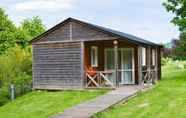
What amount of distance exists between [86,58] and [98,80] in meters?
2.10

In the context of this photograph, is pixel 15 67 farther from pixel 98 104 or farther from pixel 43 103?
pixel 98 104

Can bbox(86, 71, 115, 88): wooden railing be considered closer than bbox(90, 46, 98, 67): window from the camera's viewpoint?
Yes

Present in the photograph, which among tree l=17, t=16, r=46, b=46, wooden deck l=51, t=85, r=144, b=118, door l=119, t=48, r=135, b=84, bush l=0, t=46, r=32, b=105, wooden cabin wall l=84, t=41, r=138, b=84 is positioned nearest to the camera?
wooden deck l=51, t=85, r=144, b=118

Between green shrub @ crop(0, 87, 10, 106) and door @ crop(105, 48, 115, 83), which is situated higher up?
door @ crop(105, 48, 115, 83)

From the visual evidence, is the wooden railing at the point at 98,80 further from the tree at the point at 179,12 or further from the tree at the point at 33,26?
the tree at the point at 33,26

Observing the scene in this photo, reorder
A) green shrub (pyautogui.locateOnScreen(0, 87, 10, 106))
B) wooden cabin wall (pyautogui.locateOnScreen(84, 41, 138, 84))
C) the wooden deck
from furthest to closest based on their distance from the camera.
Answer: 1. wooden cabin wall (pyautogui.locateOnScreen(84, 41, 138, 84))
2. green shrub (pyautogui.locateOnScreen(0, 87, 10, 106))
3. the wooden deck

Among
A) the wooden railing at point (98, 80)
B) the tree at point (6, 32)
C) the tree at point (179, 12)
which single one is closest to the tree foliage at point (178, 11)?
the tree at point (179, 12)

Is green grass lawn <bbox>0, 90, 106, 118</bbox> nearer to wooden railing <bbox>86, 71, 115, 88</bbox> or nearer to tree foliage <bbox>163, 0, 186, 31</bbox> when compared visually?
wooden railing <bbox>86, 71, 115, 88</bbox>

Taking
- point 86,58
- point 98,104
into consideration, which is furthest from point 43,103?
point 86,58

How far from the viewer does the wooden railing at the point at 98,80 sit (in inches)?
942

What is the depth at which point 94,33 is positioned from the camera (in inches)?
957

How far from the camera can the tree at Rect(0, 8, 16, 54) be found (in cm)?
4578

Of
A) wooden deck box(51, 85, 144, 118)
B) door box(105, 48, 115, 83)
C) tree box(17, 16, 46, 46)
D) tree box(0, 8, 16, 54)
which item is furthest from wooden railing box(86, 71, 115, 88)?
tree box(17, 16, 46, 46)

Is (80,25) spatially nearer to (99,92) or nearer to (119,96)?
(99,92)
